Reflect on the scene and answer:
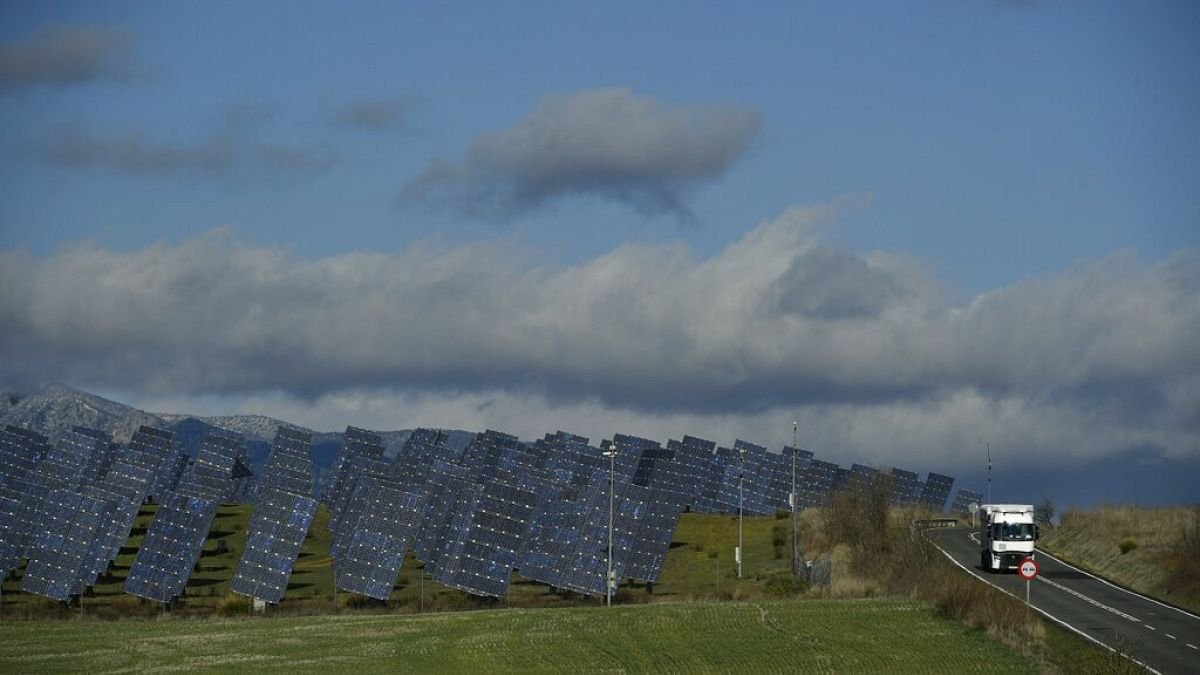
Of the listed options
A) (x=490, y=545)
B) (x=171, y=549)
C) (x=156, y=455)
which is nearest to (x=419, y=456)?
(x=156, y=455)

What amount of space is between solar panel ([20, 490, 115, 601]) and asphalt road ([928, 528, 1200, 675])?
4916cm

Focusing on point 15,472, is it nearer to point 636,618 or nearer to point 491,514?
point 491,514

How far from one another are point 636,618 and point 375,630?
11139 millimetres

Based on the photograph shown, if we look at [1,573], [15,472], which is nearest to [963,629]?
[1,573]

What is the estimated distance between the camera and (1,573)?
93.1 m

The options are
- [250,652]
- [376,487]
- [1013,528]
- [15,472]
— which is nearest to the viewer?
[250,652]

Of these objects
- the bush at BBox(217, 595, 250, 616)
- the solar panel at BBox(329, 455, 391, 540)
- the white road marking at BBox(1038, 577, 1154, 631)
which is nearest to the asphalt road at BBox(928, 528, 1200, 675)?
the white road marking at BBox(1038, 577, 1154, 631)

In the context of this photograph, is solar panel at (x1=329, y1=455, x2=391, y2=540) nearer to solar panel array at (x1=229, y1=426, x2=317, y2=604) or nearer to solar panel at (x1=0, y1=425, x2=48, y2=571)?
solar panel array at (x1=229, y1=426, x2=317, y2=604)

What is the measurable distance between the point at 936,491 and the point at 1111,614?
73.6 metres

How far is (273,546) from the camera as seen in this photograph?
290 ft

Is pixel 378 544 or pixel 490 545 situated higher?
pixel 490 545

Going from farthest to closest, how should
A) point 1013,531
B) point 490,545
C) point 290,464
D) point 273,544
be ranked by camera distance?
point 290,464, point 490,545, point 273,544, point 1013,531

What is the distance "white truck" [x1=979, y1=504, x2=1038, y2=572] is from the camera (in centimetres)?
8750

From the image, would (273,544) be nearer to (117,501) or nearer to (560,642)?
(117,501)
